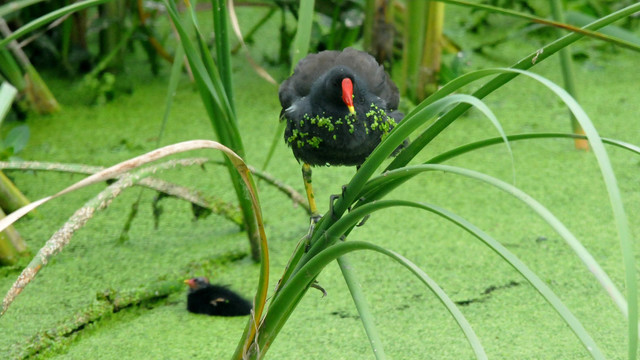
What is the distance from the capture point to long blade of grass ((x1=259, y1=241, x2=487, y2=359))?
2.60 feet

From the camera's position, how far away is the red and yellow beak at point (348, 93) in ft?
4.51

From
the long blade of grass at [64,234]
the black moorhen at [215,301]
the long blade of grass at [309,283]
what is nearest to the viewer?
the long blade of grass at [309,283]

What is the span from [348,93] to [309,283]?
1.46 feet

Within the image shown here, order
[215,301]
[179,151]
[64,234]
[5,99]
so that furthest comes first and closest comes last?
[215,301] → [5,99] → [64,234] → [179,151]

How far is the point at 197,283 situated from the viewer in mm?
1593

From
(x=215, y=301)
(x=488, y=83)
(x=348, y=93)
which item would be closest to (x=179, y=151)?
(x=488, y=83)

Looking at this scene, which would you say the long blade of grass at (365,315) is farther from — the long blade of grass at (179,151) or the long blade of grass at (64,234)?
the long blade of grass at (64,234)

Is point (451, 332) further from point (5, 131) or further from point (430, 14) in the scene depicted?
point (5, 131)

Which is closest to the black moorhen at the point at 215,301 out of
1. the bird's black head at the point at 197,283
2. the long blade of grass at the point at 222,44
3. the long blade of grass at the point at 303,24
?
the bird's black head at the point at 197,283

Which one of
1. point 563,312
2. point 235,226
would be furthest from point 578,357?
point 235,226

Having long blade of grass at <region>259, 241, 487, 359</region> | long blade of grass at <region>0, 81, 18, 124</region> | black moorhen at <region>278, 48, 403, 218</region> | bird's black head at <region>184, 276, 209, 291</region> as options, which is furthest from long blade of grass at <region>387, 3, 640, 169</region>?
bird's black head at <region>184, 276, 209, 291</region>

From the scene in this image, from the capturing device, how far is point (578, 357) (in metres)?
1.37

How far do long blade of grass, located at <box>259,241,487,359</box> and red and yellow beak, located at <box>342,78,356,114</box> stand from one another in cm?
41

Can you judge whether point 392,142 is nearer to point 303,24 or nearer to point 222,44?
point 303,24
